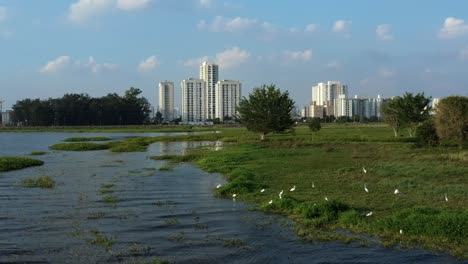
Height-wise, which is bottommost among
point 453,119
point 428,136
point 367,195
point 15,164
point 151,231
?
point 151,231

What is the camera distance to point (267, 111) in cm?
6400

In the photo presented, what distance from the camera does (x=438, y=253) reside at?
1163cm

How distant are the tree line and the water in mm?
154847

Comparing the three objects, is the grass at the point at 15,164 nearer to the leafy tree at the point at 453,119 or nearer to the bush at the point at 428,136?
the bush at the point at 428,136

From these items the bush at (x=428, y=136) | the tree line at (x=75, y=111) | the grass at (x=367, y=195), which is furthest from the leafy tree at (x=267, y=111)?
the tree line at (x=75, y=111)

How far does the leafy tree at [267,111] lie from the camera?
63.5 m

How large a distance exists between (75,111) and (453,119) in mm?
152213

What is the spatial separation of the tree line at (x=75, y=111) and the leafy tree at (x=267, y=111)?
4732 inches

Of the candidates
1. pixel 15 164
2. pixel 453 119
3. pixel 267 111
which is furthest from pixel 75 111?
pixel 453 119

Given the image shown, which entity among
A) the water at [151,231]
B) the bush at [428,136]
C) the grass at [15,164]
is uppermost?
the bush at [428,136]

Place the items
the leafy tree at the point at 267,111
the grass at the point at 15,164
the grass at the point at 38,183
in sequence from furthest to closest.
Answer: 1. the leafy tree at the point at 267,111
2. the grass at the point at 15,164
3. the grass at the point at 38,183

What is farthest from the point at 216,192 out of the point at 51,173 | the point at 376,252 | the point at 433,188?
the point at 51,173

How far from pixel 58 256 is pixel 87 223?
3983mm

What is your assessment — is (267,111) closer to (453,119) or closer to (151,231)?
(453,119)
